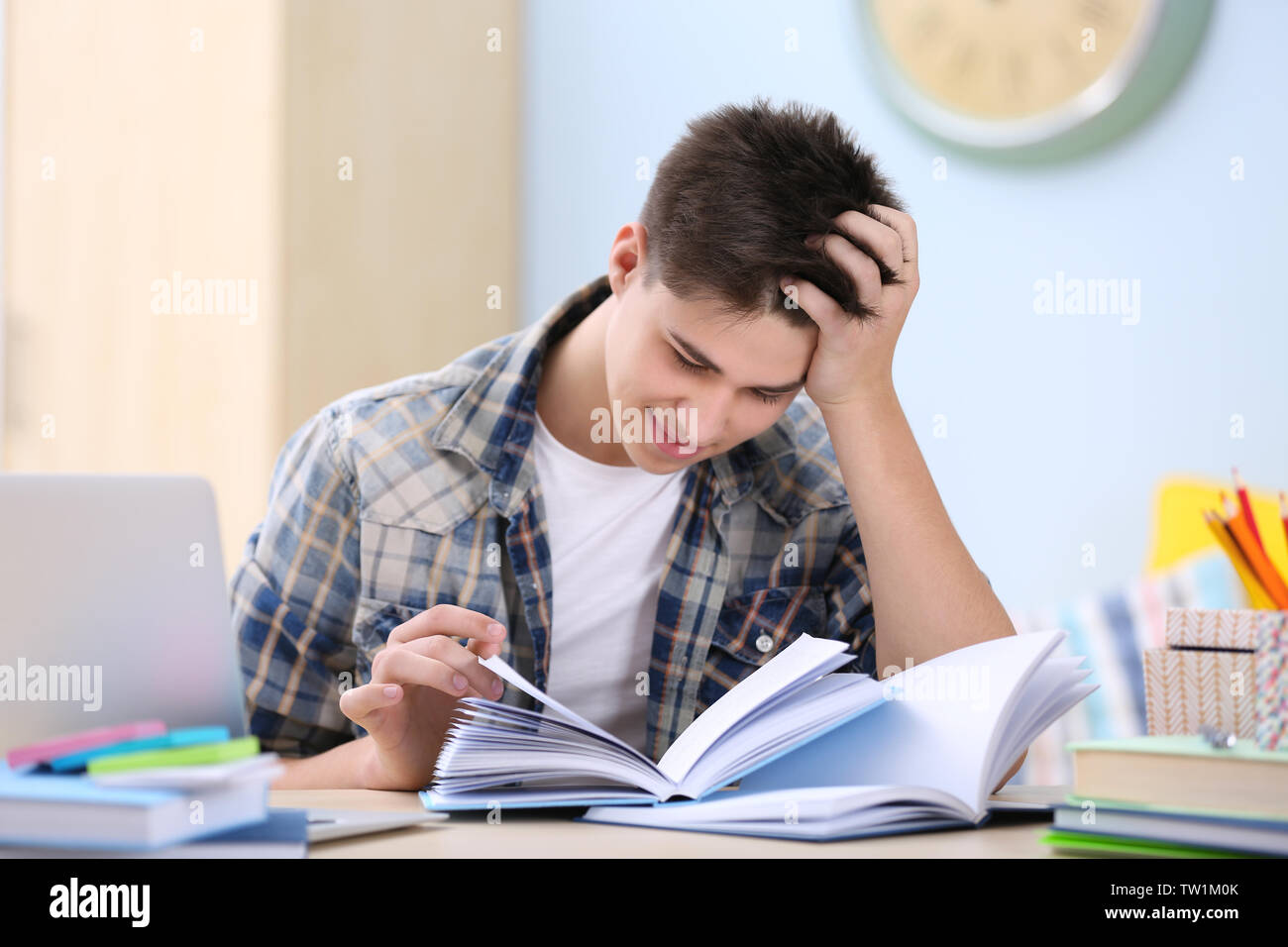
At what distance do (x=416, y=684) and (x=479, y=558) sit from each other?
37 centimetres

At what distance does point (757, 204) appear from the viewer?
100 cm

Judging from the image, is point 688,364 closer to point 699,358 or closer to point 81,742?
point 699,358

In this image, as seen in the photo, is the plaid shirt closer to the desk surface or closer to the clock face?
the desk surface

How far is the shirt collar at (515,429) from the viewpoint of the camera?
4.04 feet

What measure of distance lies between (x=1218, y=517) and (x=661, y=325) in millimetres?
495

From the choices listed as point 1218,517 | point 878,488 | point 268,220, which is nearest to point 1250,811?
point 1218,517

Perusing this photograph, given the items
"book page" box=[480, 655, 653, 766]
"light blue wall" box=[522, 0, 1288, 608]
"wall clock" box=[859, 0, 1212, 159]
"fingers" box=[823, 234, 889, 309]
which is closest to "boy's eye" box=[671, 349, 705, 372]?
"fingers" box=[823, 234, 889, 309]

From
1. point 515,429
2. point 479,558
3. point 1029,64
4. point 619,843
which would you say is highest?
point 1029,64

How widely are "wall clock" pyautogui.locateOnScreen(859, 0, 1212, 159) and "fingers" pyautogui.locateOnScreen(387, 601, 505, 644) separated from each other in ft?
4.70

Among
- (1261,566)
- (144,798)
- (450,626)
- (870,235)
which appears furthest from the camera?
(870,235)

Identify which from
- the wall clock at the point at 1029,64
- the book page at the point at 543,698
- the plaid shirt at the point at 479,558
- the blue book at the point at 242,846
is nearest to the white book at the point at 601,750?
the book page at the point at 543,698

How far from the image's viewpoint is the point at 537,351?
1290 millimetres

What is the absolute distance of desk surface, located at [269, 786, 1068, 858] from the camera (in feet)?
1.94

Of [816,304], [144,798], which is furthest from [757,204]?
[144,798]
